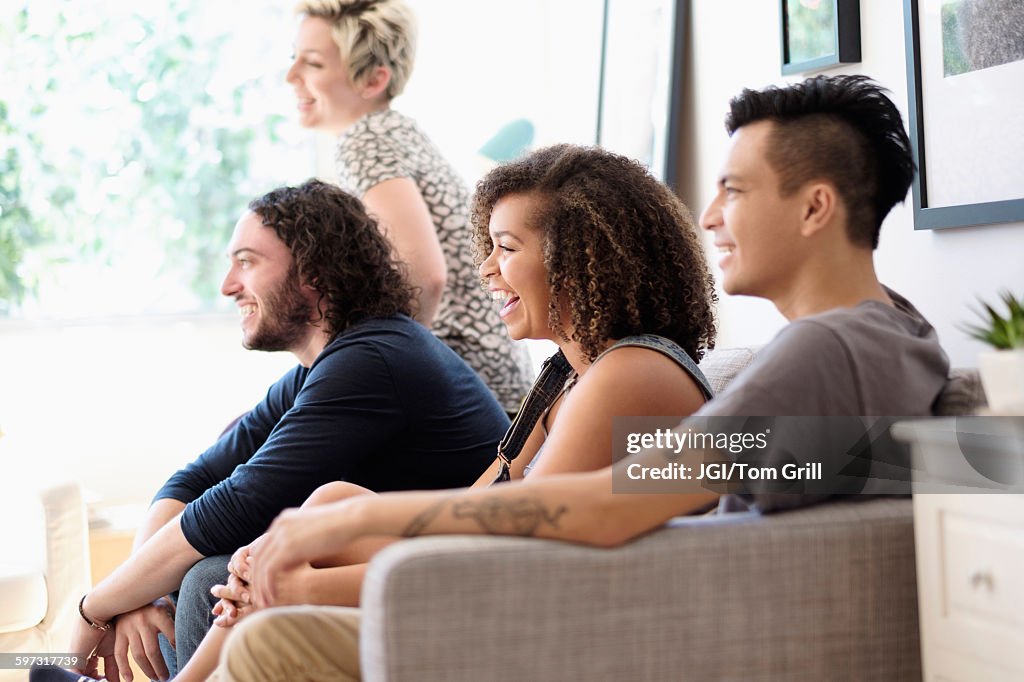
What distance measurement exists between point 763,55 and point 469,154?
1.74m

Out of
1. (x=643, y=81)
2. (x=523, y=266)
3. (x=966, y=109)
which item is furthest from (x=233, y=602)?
(x=643, y=81)

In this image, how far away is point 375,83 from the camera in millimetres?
2613

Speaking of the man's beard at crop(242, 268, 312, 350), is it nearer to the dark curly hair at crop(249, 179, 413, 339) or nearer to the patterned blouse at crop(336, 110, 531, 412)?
the dark curly hair at crop(249, 179, 413, 339)

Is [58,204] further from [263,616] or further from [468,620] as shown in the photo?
[468,620]

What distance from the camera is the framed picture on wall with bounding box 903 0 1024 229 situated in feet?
5.86

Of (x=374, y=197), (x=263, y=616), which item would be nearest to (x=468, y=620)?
(x=263, y=616)

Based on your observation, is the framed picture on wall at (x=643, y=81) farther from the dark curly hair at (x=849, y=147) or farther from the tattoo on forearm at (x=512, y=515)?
the tattoo on forearm at (x=512, y=515)

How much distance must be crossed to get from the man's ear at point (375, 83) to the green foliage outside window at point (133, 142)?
65.6 inches

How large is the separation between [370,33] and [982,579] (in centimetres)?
189

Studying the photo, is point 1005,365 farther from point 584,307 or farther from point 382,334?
point 382,334

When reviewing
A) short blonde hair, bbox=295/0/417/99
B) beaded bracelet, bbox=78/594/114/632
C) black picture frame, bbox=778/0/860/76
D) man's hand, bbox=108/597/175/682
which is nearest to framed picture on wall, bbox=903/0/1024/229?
black picture frame, bbox=778/0/860/76

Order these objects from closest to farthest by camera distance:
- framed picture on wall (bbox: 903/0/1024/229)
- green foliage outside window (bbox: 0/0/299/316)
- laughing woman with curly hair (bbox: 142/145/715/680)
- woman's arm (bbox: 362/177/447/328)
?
1. laughing woman with curly hair (bbox: 142/145/715/680)
2. framed picture on wall (bbox: 903/0/1024/229)
3. woman's arm (bbox: 362/177/447/328)
4. green foliage outside window (bbox: 0/0/299/316)

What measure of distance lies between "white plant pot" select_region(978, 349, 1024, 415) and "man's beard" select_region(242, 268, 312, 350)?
145 centimetres

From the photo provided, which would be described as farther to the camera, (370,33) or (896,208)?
(370,33)
